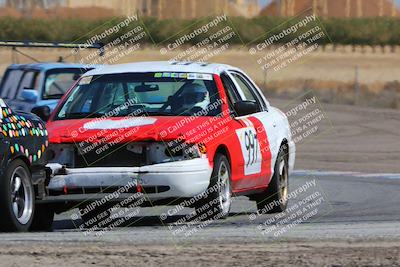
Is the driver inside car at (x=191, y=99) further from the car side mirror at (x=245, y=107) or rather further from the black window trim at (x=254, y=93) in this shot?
the black window trim at (x=254, y=93)

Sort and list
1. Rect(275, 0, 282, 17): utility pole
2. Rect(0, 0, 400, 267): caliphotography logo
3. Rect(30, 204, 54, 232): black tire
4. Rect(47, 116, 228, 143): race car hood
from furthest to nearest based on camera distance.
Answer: Rect(275, 0, 282, 17): utility pole → Rect(30, 204, 54, 232): black tire → Rect(47, 116, 228, 143): race car hood → Rect(0, 0, 400, 267): caliphotography logo

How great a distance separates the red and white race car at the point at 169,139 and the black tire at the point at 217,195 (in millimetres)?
12

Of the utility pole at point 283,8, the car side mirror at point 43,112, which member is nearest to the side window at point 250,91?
the car side mirror at point 43,112

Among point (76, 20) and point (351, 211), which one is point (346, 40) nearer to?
point (76, 20)

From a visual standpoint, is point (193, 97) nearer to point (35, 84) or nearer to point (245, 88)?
point (245, 88)

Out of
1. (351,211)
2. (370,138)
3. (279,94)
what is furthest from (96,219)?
(279,94)

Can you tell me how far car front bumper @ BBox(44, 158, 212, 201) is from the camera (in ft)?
38.8

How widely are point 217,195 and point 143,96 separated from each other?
158cm

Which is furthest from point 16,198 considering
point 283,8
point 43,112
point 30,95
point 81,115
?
point 283,8

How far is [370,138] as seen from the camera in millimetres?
27953

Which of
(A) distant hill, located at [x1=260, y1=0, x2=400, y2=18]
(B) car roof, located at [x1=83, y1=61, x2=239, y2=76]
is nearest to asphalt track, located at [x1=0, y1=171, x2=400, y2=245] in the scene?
(B) car roof, located at [x1=83, y1=61, x2=239, y2=76]

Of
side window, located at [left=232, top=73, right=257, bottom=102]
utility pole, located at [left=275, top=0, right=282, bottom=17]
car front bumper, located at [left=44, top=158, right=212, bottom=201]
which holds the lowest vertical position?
utility pole, located at [left=275, top=0, right=282, bottom=17]

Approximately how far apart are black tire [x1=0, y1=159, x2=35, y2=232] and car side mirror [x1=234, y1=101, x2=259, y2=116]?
2.47 metres

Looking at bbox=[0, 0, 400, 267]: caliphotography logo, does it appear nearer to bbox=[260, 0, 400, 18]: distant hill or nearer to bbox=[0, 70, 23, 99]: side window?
bbox=[0, 70, 23, 99]: side window
